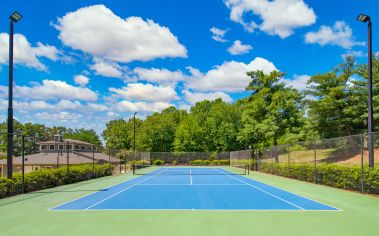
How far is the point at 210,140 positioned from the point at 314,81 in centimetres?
4474

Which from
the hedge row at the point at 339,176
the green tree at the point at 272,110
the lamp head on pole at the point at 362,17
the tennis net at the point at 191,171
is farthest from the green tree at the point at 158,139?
the lamp head on pole at the point at 362,17

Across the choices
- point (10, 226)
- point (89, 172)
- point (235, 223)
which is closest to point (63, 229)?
point (10, 226)

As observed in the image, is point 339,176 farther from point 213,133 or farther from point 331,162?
point 213,133

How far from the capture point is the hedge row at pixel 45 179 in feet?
54.8

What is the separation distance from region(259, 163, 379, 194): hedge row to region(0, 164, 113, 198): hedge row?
47.7ft

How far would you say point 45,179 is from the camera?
68.6 ft

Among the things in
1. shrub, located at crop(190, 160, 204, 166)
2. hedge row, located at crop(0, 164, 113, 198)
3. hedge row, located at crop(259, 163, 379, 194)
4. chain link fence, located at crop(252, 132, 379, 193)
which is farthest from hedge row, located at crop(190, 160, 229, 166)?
hedge row, located at crop(259, 163, 379, 194)

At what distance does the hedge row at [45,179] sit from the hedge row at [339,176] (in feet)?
47.7

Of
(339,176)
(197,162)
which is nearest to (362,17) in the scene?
(339,176)

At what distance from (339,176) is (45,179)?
14951 millimetres

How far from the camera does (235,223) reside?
9961 millimetres

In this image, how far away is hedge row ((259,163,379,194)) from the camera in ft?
53.1

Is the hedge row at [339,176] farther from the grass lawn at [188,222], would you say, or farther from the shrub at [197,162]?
the shrub at [197,162]

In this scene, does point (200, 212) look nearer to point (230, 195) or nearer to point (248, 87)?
point (230, 195)
